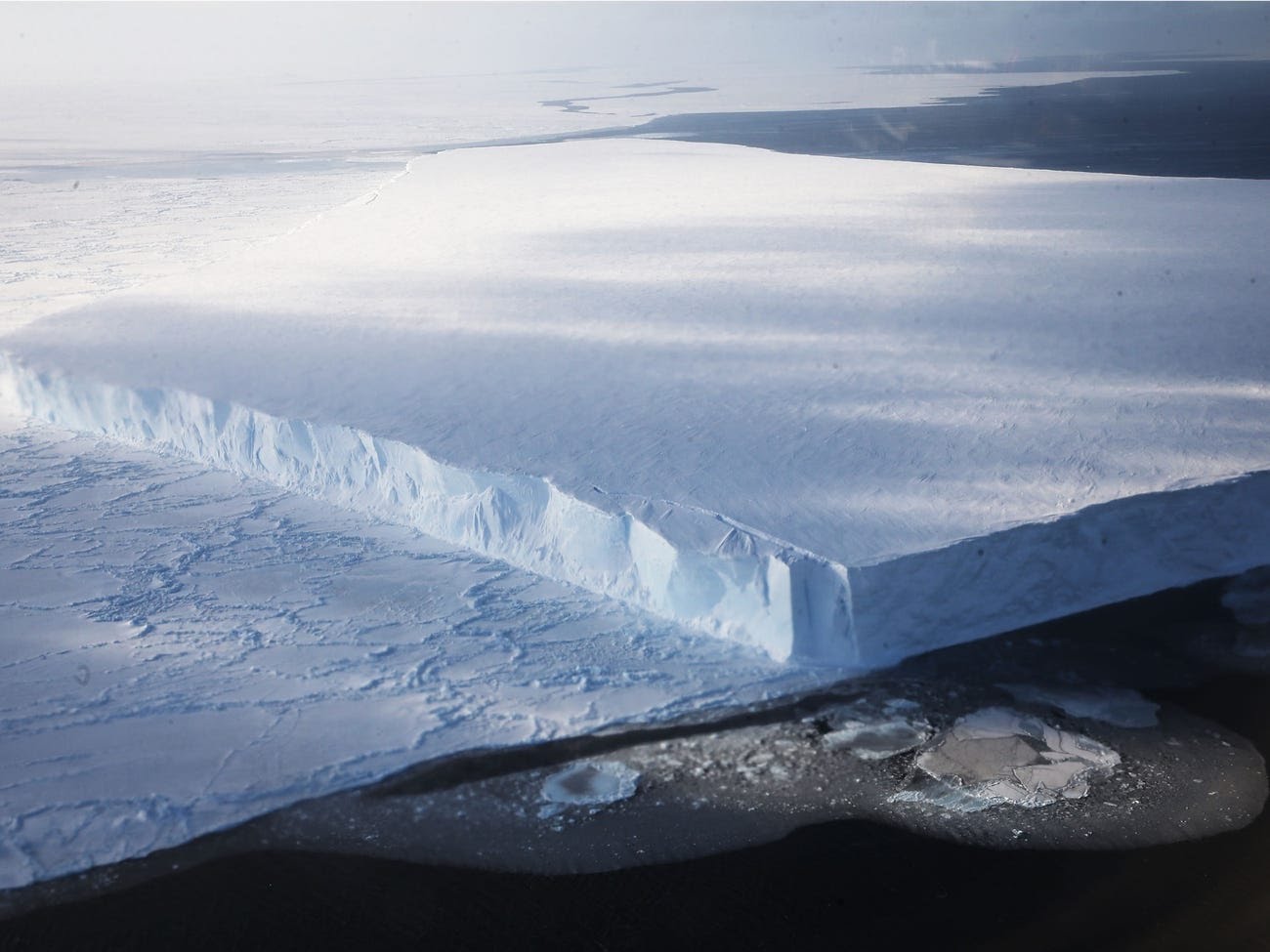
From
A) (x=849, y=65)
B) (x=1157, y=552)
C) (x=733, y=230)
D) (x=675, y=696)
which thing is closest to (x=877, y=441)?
(x=1157, y=552)

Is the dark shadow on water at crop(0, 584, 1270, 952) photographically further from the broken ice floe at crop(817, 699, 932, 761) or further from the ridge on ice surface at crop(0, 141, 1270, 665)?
the ridge on ice surface at crop(0, 141, 1270, 665)

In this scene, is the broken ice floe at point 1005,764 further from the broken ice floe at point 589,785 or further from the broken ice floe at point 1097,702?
the broken ice floe at point 589,785

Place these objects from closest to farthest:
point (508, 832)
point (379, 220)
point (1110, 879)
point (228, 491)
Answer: point (1110, 879) → point (508, 832) → point (228, 491) → point (379, 220)

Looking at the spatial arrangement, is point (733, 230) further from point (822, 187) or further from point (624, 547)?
point (624, 547)

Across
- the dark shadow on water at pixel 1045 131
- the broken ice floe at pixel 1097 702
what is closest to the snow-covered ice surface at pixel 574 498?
the broken ice floe at pixel 1097 702

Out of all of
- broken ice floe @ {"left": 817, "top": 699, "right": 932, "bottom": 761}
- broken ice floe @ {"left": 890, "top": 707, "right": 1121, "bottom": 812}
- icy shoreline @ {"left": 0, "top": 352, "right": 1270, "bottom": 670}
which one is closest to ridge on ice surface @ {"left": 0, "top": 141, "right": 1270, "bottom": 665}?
icy shoreline @ {"left": 0, "top": 352, "right": 1270, "bottom": 670}
